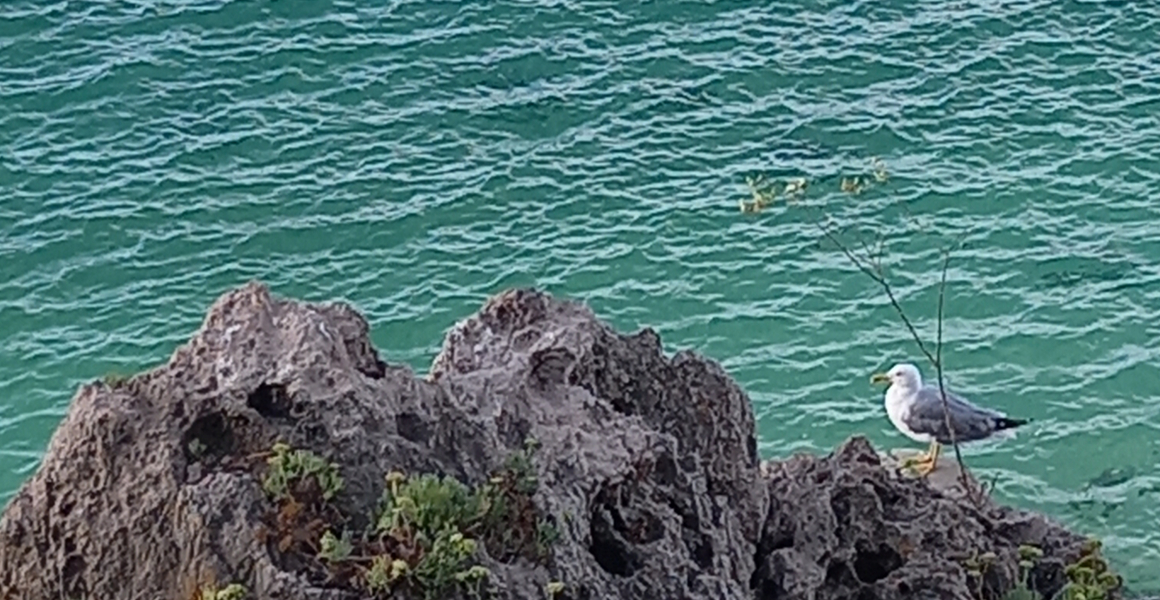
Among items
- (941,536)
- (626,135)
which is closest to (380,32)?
(626,135)

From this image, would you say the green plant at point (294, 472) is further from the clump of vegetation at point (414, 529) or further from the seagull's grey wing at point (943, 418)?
the seagull's grey wing at point (943, 418)

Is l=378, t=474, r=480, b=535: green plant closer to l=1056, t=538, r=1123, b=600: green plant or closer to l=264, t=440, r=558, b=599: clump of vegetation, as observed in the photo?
l=264, t=440, r=558, b=599: clump of vegetation

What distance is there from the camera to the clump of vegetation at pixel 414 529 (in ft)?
22.6

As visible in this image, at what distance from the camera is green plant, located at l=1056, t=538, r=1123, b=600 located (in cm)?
954

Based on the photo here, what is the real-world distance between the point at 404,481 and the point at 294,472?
1.42 ft

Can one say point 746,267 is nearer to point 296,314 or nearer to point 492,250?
point 492,250

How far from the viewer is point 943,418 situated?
14.5 meters

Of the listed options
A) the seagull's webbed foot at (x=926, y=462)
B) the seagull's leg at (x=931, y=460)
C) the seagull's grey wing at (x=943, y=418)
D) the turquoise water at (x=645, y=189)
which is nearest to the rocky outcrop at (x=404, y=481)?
the seagull's webbed foot at (x=926, y=462)

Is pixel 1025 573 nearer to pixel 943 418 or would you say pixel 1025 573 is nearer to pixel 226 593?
pixel 943 418

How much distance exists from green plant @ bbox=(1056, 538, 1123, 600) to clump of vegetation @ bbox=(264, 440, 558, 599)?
3.42 metres

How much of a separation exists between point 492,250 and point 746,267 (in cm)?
261

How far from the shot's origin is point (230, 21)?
931 inches

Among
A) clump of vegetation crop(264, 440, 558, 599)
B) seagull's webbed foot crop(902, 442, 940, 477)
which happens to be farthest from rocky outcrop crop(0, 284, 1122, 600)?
seagull's webbed foot crop(902, 442, 940, 477)

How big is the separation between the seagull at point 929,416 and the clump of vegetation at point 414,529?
25.1 feet
